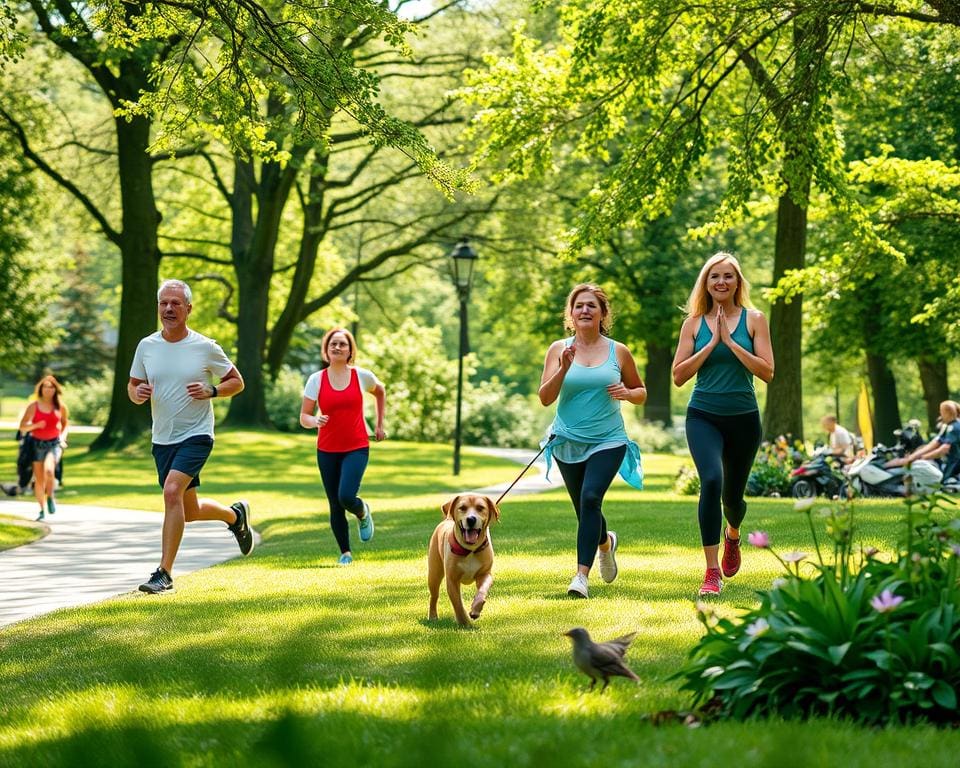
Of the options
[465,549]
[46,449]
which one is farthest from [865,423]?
[465,549]

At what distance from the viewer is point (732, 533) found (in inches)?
347

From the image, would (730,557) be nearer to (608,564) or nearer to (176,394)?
(608,564)

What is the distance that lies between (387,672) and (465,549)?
1.57 meters

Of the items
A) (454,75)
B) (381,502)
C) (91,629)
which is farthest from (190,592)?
(454,75)

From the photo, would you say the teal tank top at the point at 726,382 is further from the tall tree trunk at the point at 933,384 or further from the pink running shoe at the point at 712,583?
the tall tree trunk at the point at 933,384

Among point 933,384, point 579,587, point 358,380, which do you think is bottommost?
point 579,587

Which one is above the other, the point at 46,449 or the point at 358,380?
the point at 358,380

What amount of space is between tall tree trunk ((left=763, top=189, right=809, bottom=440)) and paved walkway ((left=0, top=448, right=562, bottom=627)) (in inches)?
402

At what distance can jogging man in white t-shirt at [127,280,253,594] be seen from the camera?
959 centimetres

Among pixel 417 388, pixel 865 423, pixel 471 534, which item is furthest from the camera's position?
pixel 417 388

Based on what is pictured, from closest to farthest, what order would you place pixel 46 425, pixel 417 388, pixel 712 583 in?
pixel 712 583, pixel 46 425, pixel 417 388

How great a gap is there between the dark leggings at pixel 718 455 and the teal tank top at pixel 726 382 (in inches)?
2.1

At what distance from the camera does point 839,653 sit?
14.3 ft

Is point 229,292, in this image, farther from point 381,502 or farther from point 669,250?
point 381,502
